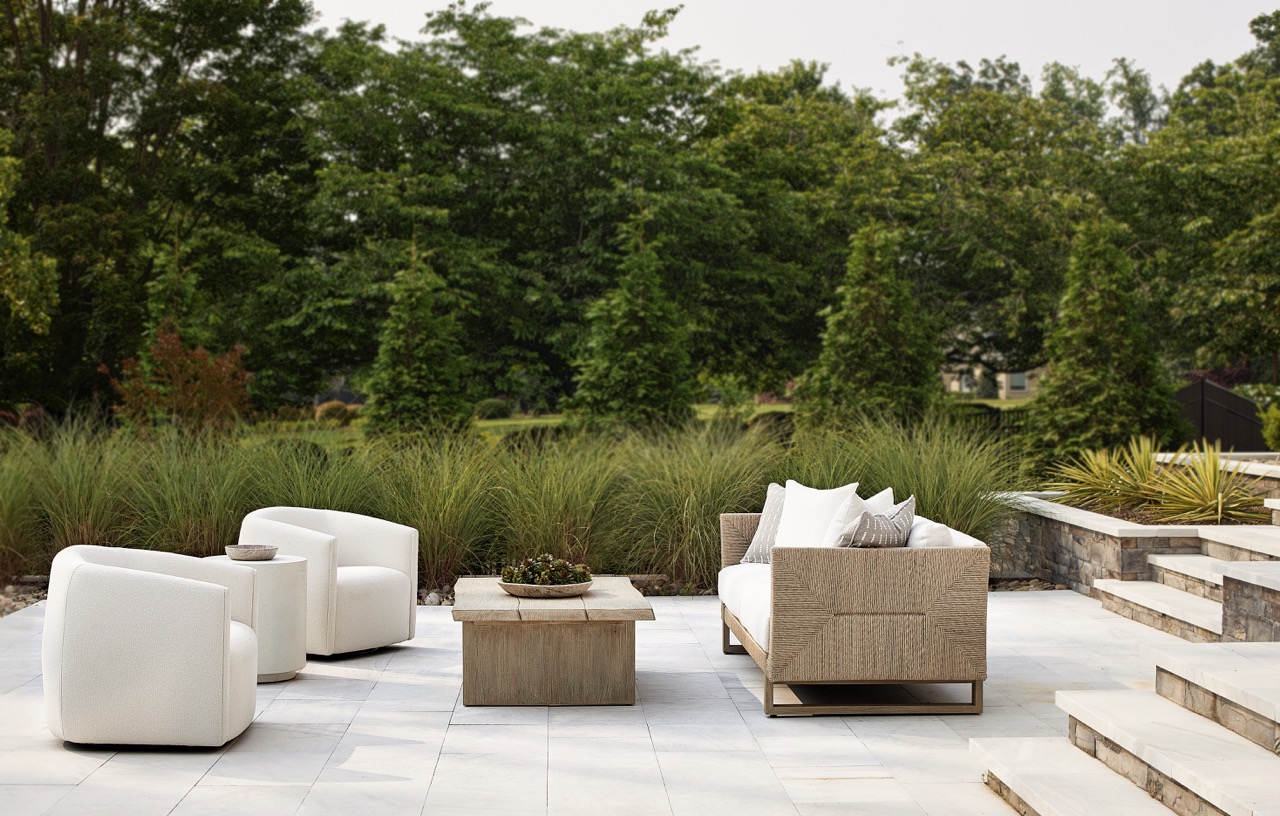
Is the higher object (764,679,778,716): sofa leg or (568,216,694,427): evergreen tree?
(568,216,694,427): evergreen tree

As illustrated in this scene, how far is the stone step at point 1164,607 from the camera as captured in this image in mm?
6023

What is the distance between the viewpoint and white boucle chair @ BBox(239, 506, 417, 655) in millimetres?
5613

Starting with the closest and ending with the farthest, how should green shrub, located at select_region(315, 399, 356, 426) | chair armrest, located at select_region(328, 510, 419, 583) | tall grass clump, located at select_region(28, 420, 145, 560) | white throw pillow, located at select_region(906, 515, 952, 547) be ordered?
1. white throw pillow, located at select_region(906, 515, 952, 547)
2. chair armrest, located at select_region(328, 510, 419, 583)
3. tall grass clump, located at select_region(28, 420, 145, 560)
4. green shrub, located at select_region(315, 399, 356, 426)

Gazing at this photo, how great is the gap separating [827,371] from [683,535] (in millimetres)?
4572

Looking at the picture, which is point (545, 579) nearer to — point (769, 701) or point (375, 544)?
point (769, 701)

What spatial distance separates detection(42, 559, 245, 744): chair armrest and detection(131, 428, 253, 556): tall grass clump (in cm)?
353

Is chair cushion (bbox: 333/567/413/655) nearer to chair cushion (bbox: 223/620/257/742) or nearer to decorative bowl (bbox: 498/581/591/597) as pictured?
decorative bowl (bbox: 498/581/591/597)

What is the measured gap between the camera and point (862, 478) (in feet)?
26.4

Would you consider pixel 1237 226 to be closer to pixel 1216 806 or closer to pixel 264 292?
pixel 264 292

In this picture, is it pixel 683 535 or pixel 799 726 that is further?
pixel 683 535

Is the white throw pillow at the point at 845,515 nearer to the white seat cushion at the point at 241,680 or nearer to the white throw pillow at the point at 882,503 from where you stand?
the white throw pillow at the point at 882,503

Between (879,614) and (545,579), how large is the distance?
1.37m

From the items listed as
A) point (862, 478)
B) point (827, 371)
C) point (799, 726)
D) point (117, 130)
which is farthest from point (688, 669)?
point (117, 130)

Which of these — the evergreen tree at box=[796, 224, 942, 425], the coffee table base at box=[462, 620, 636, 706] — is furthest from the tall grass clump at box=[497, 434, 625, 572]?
the evergreen tree at box=[796, 224, 942, 425]
